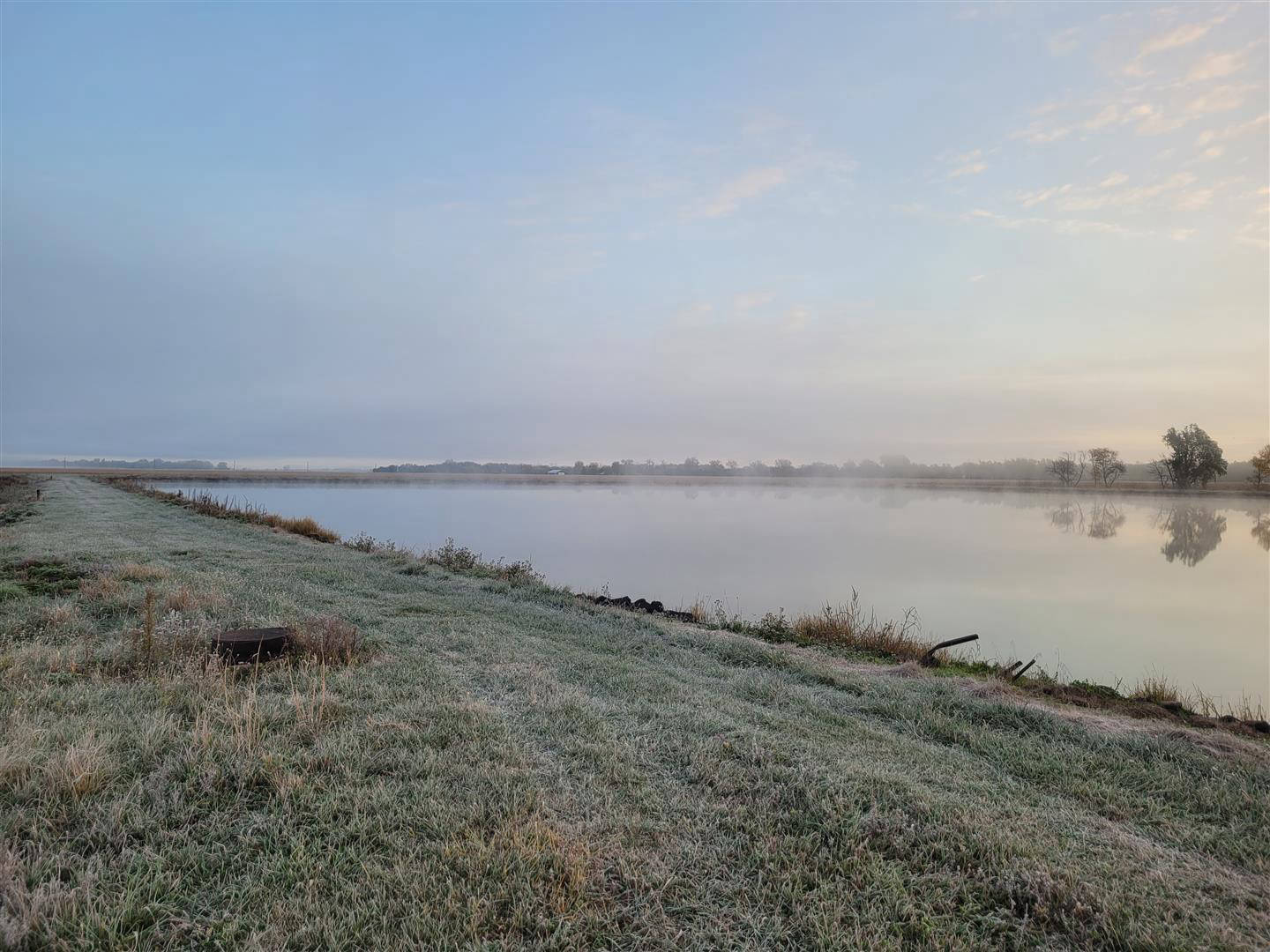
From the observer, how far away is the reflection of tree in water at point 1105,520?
3381 cm

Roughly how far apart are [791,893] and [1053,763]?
11.7ft

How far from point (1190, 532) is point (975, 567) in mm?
22913

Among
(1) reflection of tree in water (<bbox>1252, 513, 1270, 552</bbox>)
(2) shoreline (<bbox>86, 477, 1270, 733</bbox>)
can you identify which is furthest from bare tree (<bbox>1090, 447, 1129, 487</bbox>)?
(2) shoreline (<bbox>86, 477, 1270, 733</bbox>)

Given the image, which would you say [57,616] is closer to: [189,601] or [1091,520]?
[189,601]

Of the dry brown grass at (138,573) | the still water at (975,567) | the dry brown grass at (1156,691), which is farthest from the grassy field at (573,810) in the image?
the still water at (975,567)

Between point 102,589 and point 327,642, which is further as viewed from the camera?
point 102,589

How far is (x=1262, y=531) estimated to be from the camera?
34.5 metres

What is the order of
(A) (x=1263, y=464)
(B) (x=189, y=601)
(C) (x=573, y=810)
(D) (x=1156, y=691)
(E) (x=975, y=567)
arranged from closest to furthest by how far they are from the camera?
1. (C) (x=573, y=810)
2. (B) (x=189, y=601)
3. (D) (x=1156, y=691)
4. (E) (x=975, y=567)
5. (A) (x=1263, y=464)

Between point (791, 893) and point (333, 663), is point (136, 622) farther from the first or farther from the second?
point (791, 893)

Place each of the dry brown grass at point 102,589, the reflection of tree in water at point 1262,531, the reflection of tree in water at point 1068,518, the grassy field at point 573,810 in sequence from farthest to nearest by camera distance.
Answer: the reflection of tree in water at point 1068,518, the reflection of tree in water at point 1262,531, the dry brown grass at point 102,589, the grassy field at point 573,810

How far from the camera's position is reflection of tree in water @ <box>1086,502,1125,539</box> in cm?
3381

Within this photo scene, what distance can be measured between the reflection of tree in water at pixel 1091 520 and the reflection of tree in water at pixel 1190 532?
Result: 96.7 inches

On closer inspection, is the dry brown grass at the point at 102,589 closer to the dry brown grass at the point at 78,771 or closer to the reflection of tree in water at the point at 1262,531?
the dry brown grass at the point at 78,771

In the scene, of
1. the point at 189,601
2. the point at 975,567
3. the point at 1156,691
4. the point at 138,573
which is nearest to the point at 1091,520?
the point at 975,567
